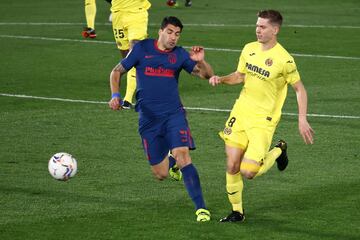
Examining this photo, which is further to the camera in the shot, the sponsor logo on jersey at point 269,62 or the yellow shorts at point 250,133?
the sponsor logo on jersey at point 269,62

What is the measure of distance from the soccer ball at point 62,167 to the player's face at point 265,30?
2877mm

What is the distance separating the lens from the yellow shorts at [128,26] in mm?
21281

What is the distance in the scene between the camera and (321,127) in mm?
18750

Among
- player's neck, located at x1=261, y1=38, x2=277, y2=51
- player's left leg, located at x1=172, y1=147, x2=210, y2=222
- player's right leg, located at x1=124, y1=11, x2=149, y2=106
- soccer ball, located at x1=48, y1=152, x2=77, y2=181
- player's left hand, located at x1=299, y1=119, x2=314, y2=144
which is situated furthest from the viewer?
player's right leg, located at x1=124, y1=11, x2=149, y2=106

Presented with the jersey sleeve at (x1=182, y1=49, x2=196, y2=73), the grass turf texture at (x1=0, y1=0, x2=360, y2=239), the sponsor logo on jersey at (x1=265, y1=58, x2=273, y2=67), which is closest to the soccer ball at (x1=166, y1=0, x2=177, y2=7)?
the grass turf texture at (x1=0, y1=0, x2=360, y2=239)

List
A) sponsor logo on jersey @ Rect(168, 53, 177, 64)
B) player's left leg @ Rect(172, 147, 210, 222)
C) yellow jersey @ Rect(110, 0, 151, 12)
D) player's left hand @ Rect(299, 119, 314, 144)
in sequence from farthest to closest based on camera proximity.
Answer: yellow jersey @ Rect(110, 0, 151, 12), sponsor logo on jersey @ Rect(168, 53, 177, 64), player's left leg @ Rect(172, 147, 210, 222), player's left hand @ Rect(299, 119, 314, 144)

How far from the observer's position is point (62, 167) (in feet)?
45.9

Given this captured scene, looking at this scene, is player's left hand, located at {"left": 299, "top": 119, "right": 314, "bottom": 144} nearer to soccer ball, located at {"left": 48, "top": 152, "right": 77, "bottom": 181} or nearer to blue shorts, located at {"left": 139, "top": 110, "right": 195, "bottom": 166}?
blue shorts, located at {"left": 139, "top": 110, "right": 195, "bottom": 166}

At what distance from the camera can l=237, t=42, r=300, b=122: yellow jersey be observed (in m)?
13.1

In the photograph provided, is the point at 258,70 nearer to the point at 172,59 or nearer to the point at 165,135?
the point at 172,59

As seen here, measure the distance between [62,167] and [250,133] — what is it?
2.50 metres

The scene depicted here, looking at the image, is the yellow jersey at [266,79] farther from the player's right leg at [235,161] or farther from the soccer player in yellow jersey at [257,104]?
the player's right leg at [235,161]

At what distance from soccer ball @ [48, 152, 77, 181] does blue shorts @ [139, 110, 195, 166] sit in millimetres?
1026

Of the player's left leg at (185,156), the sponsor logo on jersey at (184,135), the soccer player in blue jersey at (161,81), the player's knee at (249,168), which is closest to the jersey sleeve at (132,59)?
the soccer player in blue jersey at (161,81)
